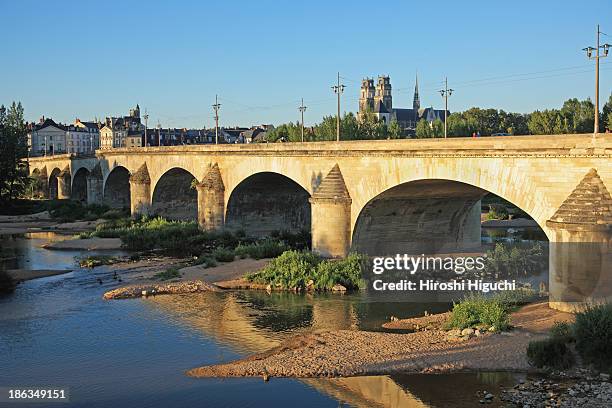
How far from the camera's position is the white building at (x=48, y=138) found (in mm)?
143625

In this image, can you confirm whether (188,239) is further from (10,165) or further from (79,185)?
(79,185)

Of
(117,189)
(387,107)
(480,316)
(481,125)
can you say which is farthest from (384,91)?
(480,316)

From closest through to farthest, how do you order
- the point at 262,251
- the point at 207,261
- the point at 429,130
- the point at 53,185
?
the point at 207,261
the point at 262,251
the point at 429,130
the point at 53,185

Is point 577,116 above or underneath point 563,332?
above

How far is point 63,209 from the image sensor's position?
232 feet

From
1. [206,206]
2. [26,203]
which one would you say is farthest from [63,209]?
[206,206]

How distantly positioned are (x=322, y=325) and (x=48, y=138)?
441 feet

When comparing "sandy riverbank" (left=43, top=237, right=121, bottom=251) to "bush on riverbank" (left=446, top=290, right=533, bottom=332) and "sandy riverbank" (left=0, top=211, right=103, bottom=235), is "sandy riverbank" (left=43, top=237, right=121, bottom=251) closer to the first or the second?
"sandy riverbank" (left=0, top=211, right=103, bottom=235)

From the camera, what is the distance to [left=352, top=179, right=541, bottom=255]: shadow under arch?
1260 inches

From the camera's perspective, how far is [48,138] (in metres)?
146

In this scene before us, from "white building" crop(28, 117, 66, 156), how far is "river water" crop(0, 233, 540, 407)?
393ft

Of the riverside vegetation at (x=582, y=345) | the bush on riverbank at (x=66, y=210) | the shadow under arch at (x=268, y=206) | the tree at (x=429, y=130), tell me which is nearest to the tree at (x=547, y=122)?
the tree at (x=429, y=130)

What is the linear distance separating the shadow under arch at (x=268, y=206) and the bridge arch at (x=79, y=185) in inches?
1700

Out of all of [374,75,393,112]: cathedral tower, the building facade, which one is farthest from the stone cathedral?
the building facade
